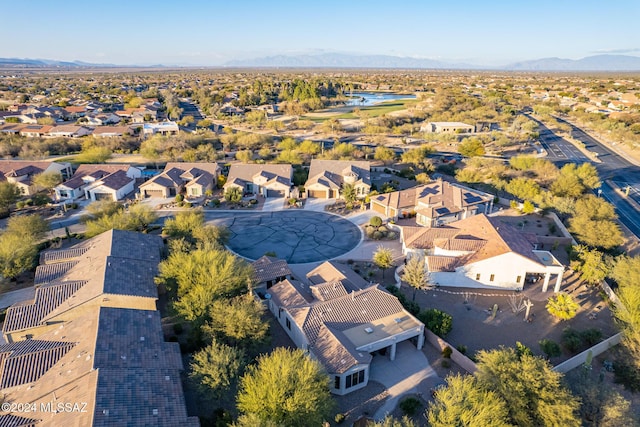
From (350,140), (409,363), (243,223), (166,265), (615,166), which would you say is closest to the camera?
(409,363)

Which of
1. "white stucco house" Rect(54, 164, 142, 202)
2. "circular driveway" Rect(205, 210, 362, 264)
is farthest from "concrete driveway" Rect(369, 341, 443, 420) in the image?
"white stucco house" Rect(54, 164, 142, 202)

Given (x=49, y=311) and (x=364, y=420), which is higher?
(x=49, y=311)

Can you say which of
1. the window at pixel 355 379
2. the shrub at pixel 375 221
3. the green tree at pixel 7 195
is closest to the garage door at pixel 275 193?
the shrub at pixel 375 221

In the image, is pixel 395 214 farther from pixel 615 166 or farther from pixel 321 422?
pixel 615 166

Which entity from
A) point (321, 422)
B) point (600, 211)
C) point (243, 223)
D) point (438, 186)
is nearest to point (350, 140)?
point (438, 186)

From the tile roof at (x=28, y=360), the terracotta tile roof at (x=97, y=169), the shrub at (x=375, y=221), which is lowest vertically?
the shrub at (x=375, y=221)

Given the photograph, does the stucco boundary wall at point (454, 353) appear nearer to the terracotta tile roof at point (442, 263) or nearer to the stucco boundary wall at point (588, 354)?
the stucco boundary wall at point (588, 354)

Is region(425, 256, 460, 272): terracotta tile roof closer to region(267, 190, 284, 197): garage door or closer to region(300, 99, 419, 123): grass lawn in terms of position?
region(267, 190, 284, 197): garage door

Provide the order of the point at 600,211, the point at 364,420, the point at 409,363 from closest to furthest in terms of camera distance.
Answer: the point at 364,420 < the point at 409,363 < the point at 600,211
